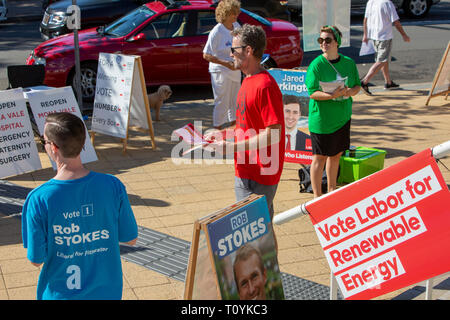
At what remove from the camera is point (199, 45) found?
40.1 ft

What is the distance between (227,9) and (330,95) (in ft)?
9.83

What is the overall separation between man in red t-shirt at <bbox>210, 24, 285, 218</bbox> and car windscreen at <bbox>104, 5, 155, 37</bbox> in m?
7.79

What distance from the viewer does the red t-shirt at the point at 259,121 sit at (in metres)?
4.54

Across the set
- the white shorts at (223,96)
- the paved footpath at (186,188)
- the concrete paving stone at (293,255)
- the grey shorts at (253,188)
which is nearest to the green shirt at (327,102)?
the paved footpath at (186,188)

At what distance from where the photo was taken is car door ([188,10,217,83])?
12.2 m

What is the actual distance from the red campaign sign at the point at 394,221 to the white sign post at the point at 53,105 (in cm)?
499

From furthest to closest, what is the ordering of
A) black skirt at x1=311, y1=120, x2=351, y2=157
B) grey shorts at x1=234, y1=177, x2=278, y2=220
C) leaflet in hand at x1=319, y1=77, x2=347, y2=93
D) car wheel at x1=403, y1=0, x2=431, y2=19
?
car wheel at x1=403, y1=0, x2=431, y2=19 → black skirt at x1=311, y1=120, x2=351, y2=157 → leaflet in hand at x1=319, y1=77, x2=347, y2=93 → grey shorts at x1=234, y1=177, x2=278, y2=220

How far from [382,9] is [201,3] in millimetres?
3385

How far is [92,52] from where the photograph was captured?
11750mm

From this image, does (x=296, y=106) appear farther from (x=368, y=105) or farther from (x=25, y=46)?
(x=25, y=46)

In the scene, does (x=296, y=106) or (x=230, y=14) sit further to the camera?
(x=230, y=14)

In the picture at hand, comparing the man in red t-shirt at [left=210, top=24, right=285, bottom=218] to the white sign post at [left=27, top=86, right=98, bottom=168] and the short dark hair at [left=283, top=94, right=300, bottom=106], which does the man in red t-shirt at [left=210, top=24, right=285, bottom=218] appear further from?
the white sign post at [left=27, top=86, right=98, bottom=168]

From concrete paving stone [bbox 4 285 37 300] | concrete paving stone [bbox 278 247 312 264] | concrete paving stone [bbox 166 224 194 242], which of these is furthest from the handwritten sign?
concrete paving stone [bbox 4 285 37 300]
